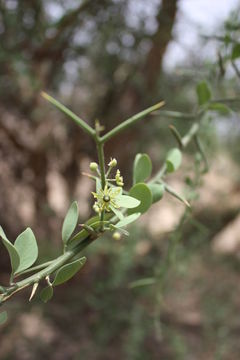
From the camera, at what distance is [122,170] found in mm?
1008

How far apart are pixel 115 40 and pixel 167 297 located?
24.1 inches

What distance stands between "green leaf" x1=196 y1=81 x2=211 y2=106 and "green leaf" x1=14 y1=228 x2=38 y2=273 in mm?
206

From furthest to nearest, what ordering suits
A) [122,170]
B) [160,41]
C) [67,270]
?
[122,170] < [160,41] < [67,270]

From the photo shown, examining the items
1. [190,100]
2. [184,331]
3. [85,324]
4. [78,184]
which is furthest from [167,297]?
[190,100]

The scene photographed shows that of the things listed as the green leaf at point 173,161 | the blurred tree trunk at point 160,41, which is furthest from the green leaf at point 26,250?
the blurred tree trunk at point 160,41

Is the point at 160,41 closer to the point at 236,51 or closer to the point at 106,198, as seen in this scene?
the point at 236,51

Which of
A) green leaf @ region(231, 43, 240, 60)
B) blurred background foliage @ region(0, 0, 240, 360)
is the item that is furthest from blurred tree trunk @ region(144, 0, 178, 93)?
green leaf @ region(231, 43, 240, 60)

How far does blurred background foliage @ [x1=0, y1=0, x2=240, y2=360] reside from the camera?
766 millimetres

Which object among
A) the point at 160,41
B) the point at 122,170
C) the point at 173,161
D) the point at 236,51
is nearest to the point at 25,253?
the point at 173,161

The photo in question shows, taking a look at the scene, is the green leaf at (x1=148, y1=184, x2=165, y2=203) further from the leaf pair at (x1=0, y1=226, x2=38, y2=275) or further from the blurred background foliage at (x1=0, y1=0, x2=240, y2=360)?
the blurred background foliage at (x1=0, y1=0, x2=240, y2=360)

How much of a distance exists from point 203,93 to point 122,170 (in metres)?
0.67

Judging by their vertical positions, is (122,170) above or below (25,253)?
below

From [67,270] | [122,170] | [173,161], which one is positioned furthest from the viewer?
A: [122,170]

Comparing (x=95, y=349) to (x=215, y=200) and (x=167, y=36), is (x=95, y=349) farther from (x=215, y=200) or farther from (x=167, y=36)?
(x=167, y=36)
